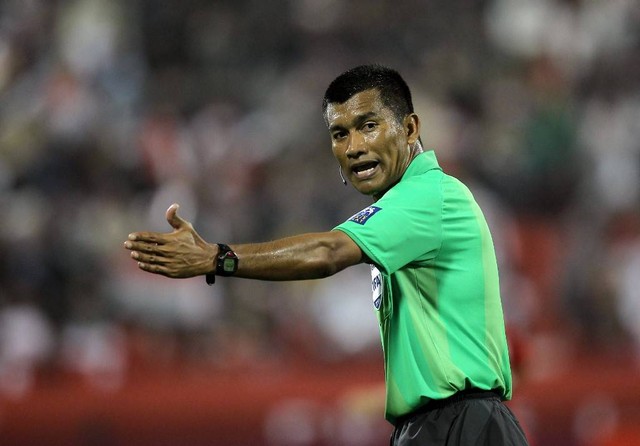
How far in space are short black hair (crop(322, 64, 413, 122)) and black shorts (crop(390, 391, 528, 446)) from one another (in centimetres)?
98

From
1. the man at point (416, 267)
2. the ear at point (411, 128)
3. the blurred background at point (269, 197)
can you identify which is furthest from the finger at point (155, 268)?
the blurred background at point (269, 197)

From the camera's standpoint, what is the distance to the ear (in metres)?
3.78

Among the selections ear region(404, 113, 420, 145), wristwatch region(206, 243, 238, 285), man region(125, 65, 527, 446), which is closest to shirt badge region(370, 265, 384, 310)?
man region(125, 65, 527, 446)

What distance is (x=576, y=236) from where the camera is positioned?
909 centimetres

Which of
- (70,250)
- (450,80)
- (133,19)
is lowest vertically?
(70,250)

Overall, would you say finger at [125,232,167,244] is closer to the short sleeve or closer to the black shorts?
the short sleeve

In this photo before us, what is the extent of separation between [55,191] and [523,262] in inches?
159

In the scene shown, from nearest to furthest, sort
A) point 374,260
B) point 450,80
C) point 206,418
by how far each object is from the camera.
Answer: point 374,260 → point 206,418 → point 450,80

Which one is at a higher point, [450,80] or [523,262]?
[450,80]

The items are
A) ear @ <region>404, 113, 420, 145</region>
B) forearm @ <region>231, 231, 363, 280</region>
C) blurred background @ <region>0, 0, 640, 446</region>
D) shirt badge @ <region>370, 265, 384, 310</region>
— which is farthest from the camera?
blurred background @ <region>0, 0, 640, 446</region>

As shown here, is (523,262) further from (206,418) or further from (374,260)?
(374,260)

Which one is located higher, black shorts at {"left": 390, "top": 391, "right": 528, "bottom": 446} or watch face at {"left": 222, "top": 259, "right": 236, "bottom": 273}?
watch face at {"left": 222, "top": 259, "right": 236, "bottom": 273}

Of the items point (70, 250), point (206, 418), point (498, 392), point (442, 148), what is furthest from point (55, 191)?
point (498, 392)

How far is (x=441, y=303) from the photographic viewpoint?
3520mm
